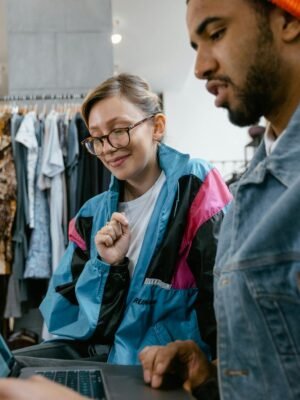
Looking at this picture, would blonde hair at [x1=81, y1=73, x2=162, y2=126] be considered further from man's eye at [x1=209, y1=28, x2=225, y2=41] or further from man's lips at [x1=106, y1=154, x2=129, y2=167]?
man's eye at [x1=209, y1=28, x2=225, y2=41]

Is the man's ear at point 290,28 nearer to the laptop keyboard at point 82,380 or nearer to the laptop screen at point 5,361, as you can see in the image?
the laptop keyboard at point 82,380

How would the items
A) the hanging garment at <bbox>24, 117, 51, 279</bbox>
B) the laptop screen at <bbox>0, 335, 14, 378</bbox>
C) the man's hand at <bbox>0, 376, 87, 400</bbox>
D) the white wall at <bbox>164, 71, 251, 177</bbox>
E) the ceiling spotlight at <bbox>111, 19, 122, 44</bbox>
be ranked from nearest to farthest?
the man's hand at <bbox>0, 376, 87, 400</bbox> < the laptop screen at <bbox>0, 335, 14, 378</bbox> < the hanging garment at <bbox>24, 117, 51, 279</bbox> < the ceiling spotlight at <bbox>111, 19, 122, 44</bbox> < the white wall at <bbox>164, 71, 251, 177</bbox>

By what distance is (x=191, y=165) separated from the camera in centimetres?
123

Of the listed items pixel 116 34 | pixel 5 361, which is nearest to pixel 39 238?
pixel 5 361

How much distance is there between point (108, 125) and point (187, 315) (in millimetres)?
584

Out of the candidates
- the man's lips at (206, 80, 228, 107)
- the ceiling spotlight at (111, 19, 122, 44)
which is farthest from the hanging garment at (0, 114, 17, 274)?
the ceiling spotlight at (111, 19, 122, 44)

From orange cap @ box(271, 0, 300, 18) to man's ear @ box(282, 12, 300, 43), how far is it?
0.01 m

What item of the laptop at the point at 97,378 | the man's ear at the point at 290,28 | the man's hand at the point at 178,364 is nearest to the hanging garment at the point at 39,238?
the laptop at the point at 97,378

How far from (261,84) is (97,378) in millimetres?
604

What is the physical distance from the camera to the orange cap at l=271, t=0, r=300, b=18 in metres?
0.63

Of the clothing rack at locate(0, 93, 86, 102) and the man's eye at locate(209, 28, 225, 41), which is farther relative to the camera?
the clothing rack at locate(0, 93, 86, 102)

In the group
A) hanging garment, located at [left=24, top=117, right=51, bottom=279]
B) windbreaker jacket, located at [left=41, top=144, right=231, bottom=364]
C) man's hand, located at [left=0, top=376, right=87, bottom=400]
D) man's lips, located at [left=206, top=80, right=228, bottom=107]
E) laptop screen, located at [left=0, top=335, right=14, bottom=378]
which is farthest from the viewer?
hanging garment, located at [left=24, top=117, right=51, bottom=279]

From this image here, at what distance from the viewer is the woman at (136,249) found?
109 centimetres

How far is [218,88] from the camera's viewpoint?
2.34 ft
